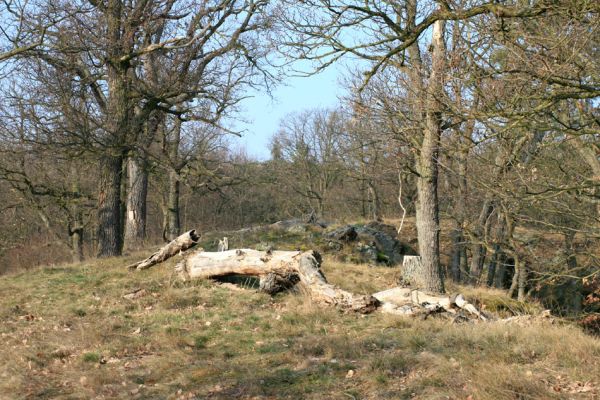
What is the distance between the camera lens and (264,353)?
7.78 m

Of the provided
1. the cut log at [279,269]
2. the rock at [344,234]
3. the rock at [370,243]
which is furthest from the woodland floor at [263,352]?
the rock at [344,234]

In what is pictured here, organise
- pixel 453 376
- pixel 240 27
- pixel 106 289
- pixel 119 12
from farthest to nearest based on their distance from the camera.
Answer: pixel 240 27, pixel 119 12, pixel 106 289, pixel 453 376

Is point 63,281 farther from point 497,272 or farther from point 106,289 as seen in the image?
point 497,272

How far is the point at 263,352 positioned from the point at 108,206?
32.8ft

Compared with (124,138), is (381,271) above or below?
below

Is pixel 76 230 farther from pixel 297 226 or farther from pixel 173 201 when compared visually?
pixel 297 226

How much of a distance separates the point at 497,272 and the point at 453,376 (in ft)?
47.8

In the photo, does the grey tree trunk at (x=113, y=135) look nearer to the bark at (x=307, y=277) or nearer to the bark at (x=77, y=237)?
the bark at (x=307, y=277)

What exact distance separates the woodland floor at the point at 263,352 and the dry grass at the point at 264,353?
18mm

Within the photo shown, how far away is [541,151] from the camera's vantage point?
42.6 feet

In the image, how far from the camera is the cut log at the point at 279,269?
9914 mm

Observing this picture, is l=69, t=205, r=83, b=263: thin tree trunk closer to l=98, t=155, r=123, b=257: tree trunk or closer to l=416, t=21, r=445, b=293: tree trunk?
l=98, t=155, r=123, b=257: tree trunk

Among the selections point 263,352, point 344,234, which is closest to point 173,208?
point 344,234

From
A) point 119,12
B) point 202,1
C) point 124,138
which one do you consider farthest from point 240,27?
point 124,138
